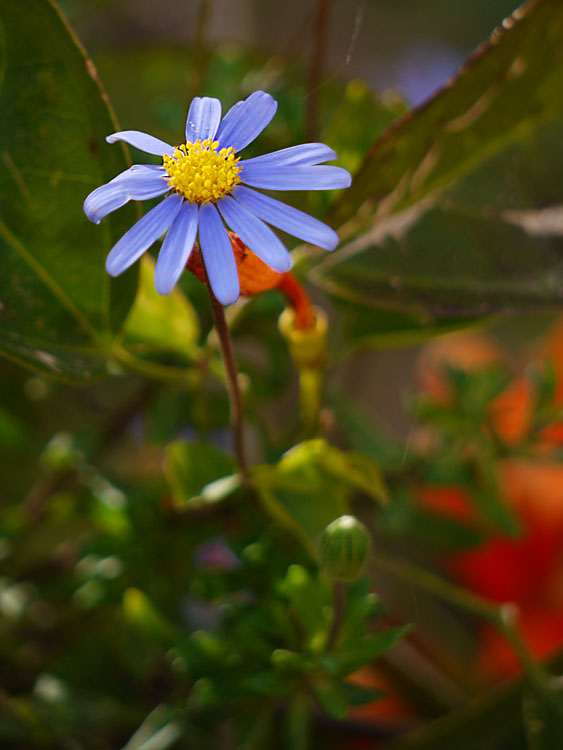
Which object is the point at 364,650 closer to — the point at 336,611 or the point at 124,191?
the point at 336,611

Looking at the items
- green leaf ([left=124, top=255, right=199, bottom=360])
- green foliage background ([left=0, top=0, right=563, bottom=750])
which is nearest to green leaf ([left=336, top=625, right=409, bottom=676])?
green foliage background ([left=0, top=0, right=563, bottom=750])

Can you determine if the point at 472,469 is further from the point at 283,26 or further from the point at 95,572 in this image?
the point at 283,26

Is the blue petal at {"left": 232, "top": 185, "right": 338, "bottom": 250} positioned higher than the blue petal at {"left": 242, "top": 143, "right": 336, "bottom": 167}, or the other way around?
the blue petal at {"left": 242, "top": 143, "right": 336, "bottom": 167}

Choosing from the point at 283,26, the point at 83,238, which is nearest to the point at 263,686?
the point at 83,238

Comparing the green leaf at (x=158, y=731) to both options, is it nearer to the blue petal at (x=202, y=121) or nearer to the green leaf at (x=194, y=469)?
the green leaf at (x=194, y=469)

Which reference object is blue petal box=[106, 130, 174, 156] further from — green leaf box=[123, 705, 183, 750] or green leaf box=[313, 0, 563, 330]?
green leaf box=[123, 705, 183, 750]

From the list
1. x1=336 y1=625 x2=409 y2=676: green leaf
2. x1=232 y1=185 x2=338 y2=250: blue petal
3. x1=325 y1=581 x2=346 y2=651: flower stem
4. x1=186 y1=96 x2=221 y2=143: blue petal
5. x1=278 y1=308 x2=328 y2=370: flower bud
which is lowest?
x1=336 y1=625 x2=409 y2=676: green leaf

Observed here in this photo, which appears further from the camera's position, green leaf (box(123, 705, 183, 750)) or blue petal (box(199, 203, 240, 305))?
green leaf (box(123, 705, 183, 750))

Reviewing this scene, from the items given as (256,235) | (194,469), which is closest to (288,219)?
(256,235)

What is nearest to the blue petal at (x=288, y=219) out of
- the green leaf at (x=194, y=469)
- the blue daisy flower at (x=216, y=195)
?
the blue daisy flower at (x=216, y=195)
